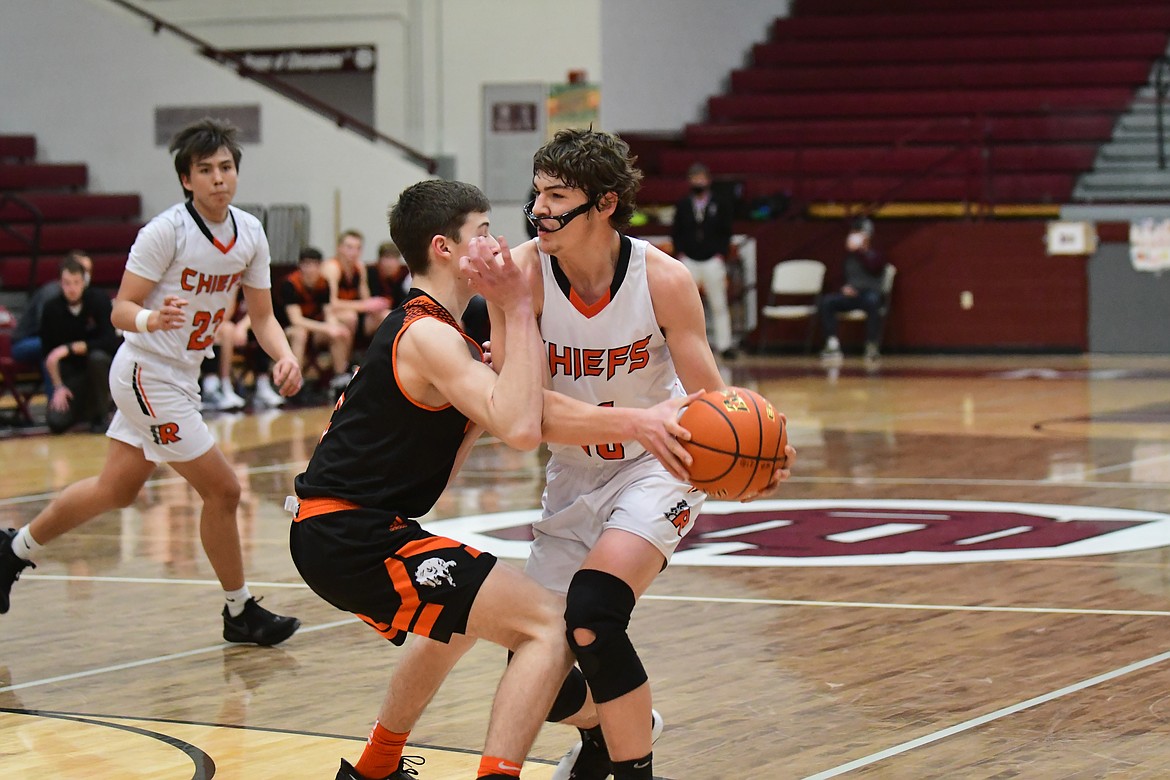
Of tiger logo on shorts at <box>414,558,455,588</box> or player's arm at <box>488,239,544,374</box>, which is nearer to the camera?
tiger logo on shorts at <box>414,558,455,588</box>

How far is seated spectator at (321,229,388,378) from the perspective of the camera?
14.4m

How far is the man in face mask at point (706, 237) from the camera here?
17.2 meters

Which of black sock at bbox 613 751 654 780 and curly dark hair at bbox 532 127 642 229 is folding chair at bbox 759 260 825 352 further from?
black sock at bbox 613 751 654 780

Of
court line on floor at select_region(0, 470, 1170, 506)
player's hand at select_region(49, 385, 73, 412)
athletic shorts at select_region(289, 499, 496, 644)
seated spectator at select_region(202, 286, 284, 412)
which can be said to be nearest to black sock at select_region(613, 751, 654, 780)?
athletic shorts at select_region(289, 499, 496, 644)

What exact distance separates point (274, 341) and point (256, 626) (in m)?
0.94

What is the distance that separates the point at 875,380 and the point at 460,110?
731 cm

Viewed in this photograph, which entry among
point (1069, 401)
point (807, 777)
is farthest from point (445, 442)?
point (1069, 401)

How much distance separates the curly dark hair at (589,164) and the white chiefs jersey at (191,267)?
2.10m

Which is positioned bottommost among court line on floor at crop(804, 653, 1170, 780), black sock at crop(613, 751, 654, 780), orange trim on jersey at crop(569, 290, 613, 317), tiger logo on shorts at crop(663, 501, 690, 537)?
court line on floor at crop(804, 653, 1170, 780)

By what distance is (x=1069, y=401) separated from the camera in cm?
1277

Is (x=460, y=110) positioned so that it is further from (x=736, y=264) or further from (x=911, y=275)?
(x=911, y=275)

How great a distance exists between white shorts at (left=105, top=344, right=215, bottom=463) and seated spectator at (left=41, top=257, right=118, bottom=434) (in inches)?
267

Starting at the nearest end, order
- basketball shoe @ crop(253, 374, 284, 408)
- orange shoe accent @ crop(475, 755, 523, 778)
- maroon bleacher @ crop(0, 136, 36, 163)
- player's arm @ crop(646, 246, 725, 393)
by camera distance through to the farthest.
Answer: orange shoe accent @ crop(475, 755, 523, 778) < player's arm @ crop(646, 246, 725, 393) < basketball shoe @ crop(253, 374, 284, 408) < maroon bleacher @ crop(0, 136, 36, 163)

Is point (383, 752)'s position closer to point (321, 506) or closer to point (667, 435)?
point (321, 506)
